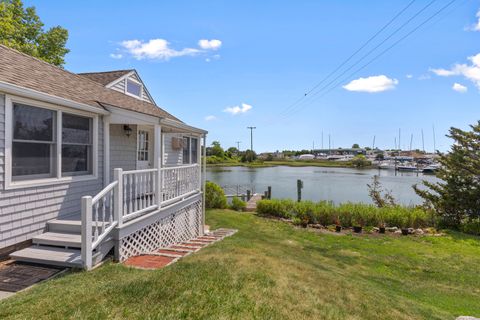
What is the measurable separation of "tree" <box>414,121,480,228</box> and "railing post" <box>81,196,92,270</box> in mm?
14641

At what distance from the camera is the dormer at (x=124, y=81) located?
10.2m

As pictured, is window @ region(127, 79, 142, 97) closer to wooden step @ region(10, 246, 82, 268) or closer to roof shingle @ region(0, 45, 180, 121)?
roof shingle @ region(0, 45, 180, 121)

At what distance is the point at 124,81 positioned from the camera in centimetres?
1073

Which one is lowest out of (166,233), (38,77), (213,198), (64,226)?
(213,198)

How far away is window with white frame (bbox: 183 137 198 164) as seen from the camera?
11.7 meters

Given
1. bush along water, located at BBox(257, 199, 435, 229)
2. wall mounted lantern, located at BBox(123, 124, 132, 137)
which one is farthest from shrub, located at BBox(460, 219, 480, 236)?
wall mounted lantern, located at BBox(123, 124, 132, 137)

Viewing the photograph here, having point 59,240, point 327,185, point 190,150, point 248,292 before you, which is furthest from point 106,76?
point 327,185

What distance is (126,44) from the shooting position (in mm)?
15992

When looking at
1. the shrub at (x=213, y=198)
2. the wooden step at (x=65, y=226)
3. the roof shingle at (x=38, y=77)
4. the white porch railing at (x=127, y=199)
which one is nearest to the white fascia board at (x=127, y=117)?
the roof shingle at (x=38, y=77)

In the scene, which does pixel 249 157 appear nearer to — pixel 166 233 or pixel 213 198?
pixel 213 198

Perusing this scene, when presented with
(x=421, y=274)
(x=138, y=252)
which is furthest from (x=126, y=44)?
(x=421, y=274)

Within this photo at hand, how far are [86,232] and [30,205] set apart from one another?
1.47m

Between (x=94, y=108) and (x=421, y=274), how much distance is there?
8.61 meters

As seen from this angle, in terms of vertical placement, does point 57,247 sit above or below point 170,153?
below
